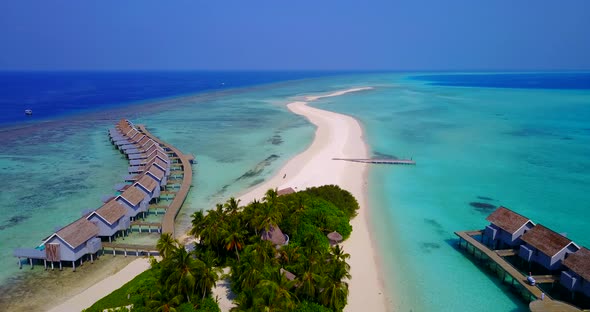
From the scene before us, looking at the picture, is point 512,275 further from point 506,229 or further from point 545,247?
point 506,229

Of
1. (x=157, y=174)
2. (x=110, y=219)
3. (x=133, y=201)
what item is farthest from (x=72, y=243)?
(x=157, y=174)

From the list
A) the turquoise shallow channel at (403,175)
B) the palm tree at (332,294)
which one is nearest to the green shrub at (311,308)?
the palm tree at (332,294)

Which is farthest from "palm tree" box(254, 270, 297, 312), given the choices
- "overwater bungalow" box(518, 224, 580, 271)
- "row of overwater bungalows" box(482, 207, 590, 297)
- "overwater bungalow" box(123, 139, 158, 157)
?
"overwater bungalow" box(123, 139, 158, 157)

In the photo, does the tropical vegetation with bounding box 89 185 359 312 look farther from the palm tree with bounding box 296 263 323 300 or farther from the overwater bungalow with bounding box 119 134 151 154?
the overwater bungalow with bounding box 119 134 151 154

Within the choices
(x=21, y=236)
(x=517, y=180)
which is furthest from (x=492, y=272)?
(x=21, y=236)

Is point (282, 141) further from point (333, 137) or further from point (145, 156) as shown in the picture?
point (145, 156)

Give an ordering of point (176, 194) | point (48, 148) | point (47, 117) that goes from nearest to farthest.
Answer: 1. point (176, 194)
2. point (48, 148)
3. point (47, 117)

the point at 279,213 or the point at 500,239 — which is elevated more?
the point at 279,213

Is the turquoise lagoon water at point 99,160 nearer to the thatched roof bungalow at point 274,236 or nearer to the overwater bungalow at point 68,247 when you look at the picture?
the overwater bungalow at point 68,247
